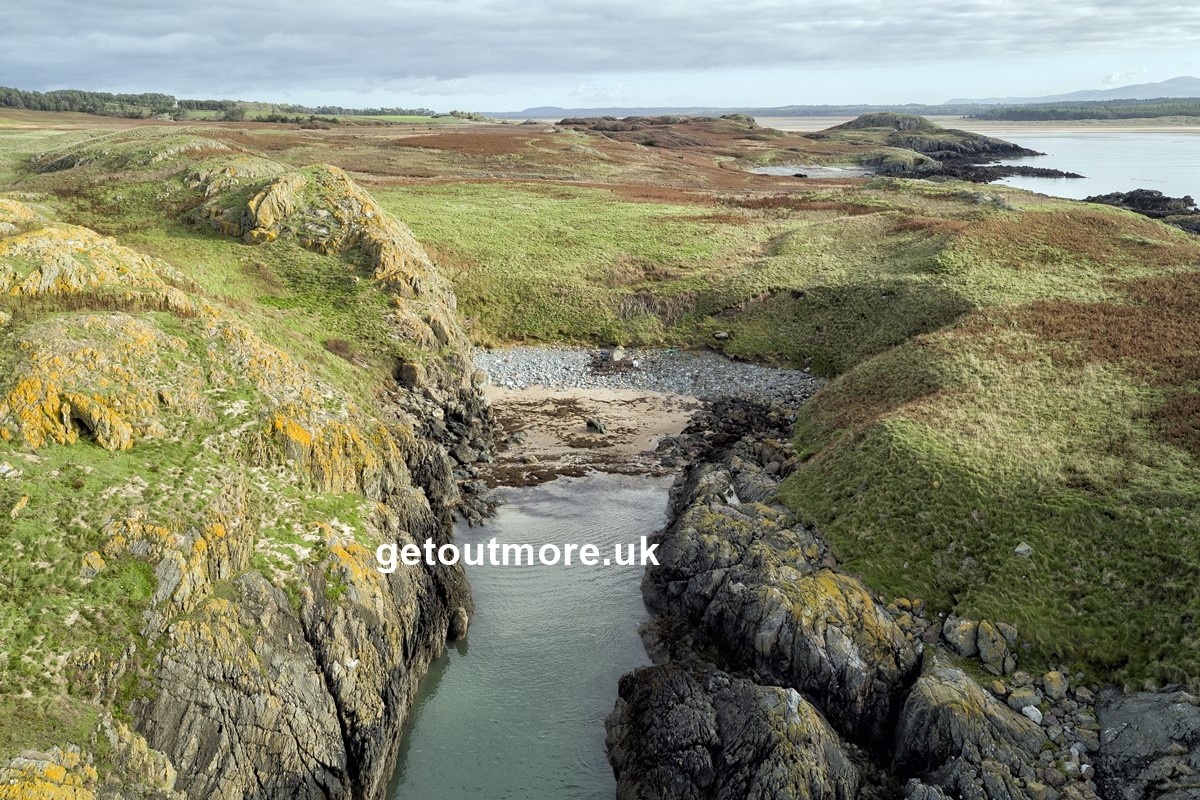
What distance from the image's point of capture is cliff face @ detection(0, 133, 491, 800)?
15930mm

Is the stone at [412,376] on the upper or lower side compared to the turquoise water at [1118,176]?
lower

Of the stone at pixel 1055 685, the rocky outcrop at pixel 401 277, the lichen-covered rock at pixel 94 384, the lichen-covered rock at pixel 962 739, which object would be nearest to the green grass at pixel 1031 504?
the stone at pixel 1055 685

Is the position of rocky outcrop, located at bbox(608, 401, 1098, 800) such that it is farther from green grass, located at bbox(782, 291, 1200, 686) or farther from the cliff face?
the cliff face

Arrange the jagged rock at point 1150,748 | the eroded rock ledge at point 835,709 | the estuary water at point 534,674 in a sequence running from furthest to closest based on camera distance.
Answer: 1. the estuary water at point 534,674
2. the eroded rock ledge at point 835,709
3. the jagged rock at point 1150,748

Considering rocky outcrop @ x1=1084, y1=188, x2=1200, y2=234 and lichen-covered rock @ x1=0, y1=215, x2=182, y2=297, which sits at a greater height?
rocky outcrop @ x1=1084, y1=188, x2=1200, y2=234

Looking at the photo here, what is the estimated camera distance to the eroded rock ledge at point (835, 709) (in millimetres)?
17812

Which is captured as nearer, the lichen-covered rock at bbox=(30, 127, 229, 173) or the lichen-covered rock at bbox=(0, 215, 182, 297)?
the lichen-covered rock at bbox=(0, 215, 182, 297)

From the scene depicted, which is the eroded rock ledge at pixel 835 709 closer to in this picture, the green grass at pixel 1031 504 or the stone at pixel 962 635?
the stone at pixel 962 635

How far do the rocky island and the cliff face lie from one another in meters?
0.09

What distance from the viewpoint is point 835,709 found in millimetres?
20625

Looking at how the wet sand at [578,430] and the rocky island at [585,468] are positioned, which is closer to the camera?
the rocky island at [585,468]

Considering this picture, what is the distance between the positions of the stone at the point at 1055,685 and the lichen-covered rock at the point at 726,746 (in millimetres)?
6303

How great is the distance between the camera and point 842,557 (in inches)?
1056

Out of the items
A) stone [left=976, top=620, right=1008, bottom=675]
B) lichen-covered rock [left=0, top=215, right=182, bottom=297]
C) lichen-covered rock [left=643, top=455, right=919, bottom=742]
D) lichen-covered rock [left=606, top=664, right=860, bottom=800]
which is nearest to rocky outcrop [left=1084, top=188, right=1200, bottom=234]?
stone [left=976, top=620, right=1008, bottom=675]
